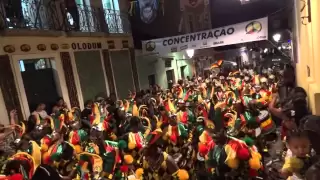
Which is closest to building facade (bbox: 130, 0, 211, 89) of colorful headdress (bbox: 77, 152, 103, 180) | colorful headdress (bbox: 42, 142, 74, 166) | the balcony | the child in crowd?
the balcony

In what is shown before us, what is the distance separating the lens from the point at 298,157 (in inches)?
138

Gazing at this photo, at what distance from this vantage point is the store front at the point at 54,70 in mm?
8797

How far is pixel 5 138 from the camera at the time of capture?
6777mm

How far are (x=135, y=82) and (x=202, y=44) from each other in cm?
426

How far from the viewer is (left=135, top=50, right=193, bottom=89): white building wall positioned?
15.7 metres

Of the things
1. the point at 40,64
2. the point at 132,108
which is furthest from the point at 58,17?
the point at 132,108

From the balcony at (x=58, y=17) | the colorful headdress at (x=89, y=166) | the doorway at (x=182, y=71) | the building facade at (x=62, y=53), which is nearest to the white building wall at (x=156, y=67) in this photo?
the doorway at (x=182, y=71)

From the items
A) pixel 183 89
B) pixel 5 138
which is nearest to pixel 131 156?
pixel 5 138

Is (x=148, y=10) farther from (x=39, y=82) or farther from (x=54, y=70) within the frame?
(x=39, y=82)

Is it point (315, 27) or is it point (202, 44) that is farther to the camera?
point (202, 44)

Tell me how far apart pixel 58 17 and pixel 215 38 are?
5656 mm

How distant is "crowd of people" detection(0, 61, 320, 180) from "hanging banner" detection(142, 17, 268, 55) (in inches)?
119

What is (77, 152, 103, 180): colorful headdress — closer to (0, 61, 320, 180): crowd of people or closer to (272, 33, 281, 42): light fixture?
(0, 61, 320, 180): crowd of people

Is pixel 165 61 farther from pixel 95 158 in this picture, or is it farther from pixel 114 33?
pixel 95 158
